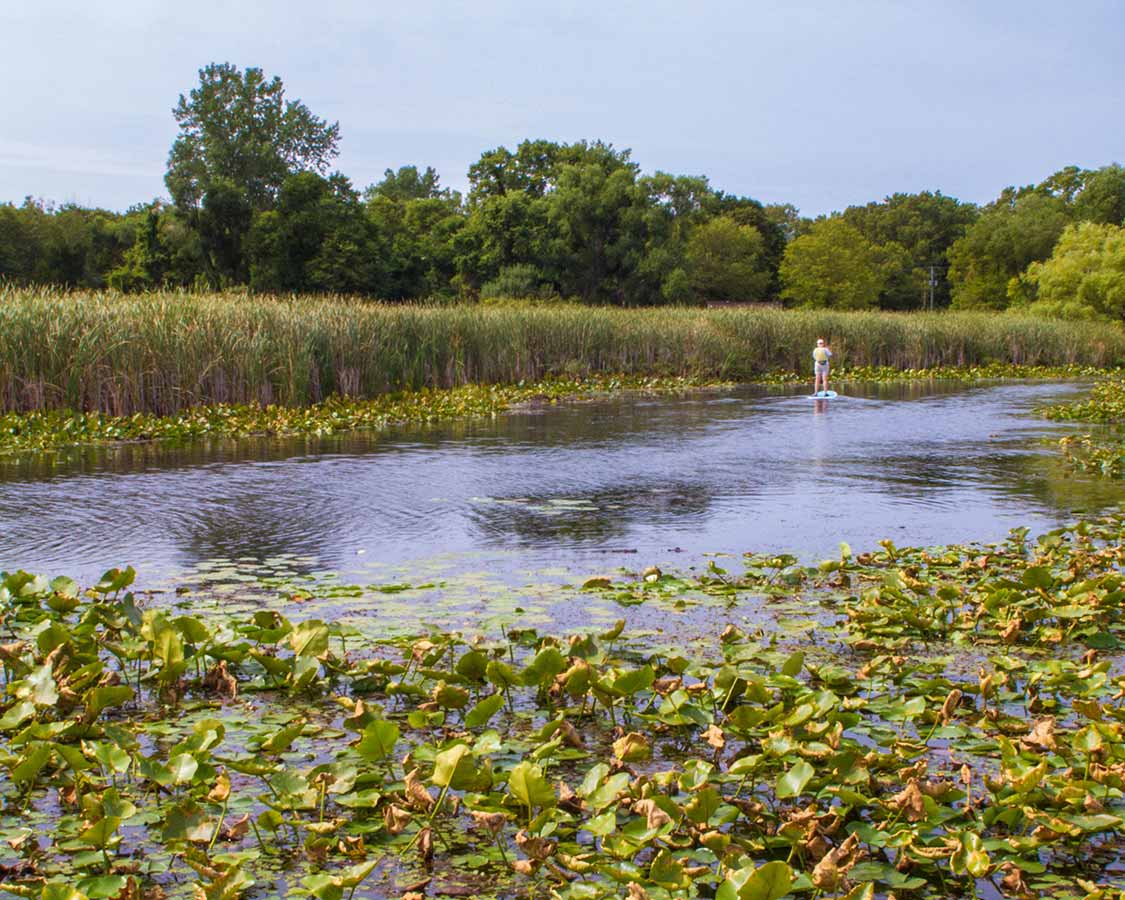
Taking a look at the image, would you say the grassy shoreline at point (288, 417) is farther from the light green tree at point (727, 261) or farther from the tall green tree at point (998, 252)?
the tall green tree at point (998, 252)

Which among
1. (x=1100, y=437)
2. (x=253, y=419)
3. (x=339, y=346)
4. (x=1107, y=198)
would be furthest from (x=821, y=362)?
(x=1107, y=198)

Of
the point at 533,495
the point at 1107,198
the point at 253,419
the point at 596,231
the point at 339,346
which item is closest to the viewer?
the point at 533,495

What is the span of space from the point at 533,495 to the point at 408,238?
58878 millimetres

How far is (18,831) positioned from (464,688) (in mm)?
1675

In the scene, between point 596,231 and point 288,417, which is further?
point 596,231

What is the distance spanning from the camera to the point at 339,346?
21.3 metres

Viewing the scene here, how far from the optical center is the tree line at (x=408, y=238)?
56.4 meters

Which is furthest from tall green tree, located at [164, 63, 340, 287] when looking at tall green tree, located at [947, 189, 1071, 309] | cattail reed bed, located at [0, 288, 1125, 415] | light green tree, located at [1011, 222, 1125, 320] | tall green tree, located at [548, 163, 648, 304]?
tall green tree, located at [947, 189, 1071, 309]

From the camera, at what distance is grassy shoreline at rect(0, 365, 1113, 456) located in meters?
15.5

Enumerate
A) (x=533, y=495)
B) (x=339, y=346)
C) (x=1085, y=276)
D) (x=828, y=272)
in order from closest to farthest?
1. (x=533, y=495)
2. (x=339, y=346)
3. (x=1085, y=276)
4. (x=828, y=272)

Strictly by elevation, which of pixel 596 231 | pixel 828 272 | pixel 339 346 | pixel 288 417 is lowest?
pixel 288 417

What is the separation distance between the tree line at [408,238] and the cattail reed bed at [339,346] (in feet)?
69.3

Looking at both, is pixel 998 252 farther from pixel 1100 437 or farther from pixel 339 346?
pixel 339 346

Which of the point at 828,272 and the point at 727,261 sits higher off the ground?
the point at 727,261
